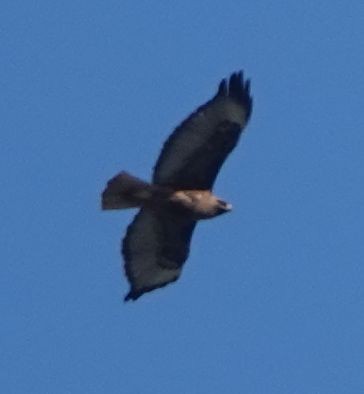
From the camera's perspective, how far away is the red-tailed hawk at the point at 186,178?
2812cm

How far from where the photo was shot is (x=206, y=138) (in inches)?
1116

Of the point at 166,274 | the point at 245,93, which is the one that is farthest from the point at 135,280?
the point at 245,93

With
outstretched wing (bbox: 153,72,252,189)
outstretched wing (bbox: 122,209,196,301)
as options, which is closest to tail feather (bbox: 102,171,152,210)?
outstretched wing (bbox: 153,72,252,189)

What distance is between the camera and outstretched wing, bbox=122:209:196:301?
2905cm

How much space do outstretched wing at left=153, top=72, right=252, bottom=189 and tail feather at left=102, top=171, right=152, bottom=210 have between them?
1.03ft

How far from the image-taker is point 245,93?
2839 centimetres

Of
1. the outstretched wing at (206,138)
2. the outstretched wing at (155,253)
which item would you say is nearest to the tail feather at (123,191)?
the outstretched wing at (206,138)

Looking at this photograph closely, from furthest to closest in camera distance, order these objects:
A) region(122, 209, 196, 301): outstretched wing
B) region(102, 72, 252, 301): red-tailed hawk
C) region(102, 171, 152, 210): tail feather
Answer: region(122, 209, 196, 301): outstretched wing < region(102, 72, 252, 301): red-tailed hawk < region(102, 171, 152, 210): tail feather

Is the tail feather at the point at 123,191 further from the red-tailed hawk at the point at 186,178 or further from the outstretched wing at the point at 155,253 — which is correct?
the outstretched wing at the point at 155,253

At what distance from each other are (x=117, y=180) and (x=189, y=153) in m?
0.86

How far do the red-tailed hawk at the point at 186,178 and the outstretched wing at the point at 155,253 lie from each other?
→ 1cm

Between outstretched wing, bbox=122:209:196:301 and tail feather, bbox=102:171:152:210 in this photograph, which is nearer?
tail feather, bbox=102:171:152:210

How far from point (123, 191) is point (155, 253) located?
1442mm

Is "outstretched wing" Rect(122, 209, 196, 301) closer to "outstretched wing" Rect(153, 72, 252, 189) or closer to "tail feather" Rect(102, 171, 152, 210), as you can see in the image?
"outstretched wing" Rect(153, 72, 252, 189)
